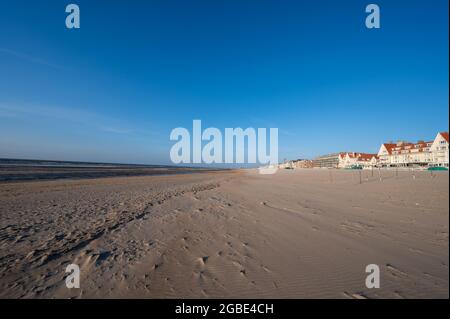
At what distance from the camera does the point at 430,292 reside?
9.93 feet

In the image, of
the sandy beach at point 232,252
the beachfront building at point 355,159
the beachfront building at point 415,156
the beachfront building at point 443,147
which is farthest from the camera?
the beachfront building at point 355,159

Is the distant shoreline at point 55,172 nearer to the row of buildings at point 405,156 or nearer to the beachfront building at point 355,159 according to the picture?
the row of buildings at point 405,156

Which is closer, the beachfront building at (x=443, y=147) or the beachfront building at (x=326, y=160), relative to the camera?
the beachfront building at (x=443, y=147)

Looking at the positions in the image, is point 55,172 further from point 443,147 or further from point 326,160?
point 326,160

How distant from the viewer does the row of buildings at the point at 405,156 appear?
708 cm

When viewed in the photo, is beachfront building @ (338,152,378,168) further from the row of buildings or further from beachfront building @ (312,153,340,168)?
beachfront building @ (312,153,340,168)

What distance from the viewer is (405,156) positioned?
38.2 meters

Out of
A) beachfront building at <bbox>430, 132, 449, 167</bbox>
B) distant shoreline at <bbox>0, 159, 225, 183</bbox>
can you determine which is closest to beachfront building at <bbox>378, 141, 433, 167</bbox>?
beachfront building at <bbox>430, 132, 449, 167</bbox>

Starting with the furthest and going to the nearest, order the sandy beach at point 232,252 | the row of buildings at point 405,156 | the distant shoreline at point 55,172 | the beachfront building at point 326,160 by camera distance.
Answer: the beachfront building at point 326,160 → the distant shoreline at point 55,172 → the row of buildings at point 405,156 → the sandy beach at point 232,252

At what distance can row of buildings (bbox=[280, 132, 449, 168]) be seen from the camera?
23.2ft

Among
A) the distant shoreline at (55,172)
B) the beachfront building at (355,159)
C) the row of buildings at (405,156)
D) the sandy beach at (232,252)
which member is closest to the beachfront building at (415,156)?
the row of buildings at (405,156)
